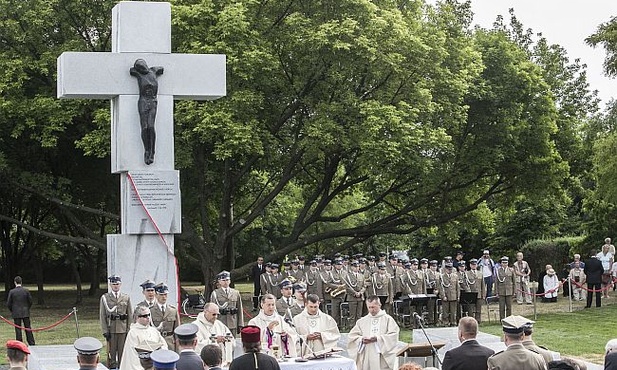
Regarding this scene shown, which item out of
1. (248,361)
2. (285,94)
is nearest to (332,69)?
(285,94)

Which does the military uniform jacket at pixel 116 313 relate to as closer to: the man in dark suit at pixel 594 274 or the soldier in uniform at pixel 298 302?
the soldier in uniform at pixel 298 302

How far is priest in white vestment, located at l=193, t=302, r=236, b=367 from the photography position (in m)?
14.8

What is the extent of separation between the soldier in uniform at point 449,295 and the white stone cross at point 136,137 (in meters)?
10.9

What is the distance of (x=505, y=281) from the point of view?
2677cm

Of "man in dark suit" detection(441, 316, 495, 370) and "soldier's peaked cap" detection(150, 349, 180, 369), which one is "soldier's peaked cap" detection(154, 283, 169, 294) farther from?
"soldier's peaked cap" detection(150, 349, 180, 369)

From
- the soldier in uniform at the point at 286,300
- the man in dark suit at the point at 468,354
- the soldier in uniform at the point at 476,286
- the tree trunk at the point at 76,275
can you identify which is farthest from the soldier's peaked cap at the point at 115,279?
the tree trunk at the point at 76,275

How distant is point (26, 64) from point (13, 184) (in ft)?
17.7

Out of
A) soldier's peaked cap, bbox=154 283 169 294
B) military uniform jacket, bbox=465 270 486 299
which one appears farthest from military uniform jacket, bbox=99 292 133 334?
military uniform jacket, bbox=465 270 486 299

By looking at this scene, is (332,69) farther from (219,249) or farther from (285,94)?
(219,249)

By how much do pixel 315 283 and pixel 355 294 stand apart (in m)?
1.26

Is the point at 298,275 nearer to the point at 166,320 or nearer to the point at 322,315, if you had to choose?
the point at 166,320

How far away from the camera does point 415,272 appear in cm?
2734

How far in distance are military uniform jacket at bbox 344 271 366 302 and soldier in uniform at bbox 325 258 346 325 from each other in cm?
16

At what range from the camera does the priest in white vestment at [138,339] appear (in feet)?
46.0
